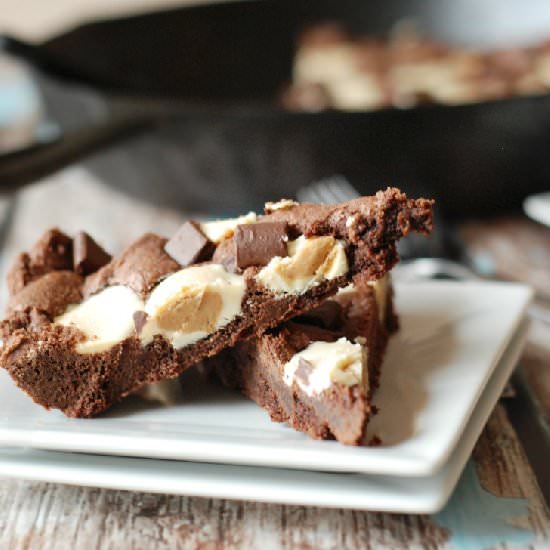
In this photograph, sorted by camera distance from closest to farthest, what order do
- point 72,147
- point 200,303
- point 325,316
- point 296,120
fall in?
point 200,303
point 325,316
point 296,120
point 72,147

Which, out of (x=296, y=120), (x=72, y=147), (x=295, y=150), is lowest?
(x=72, y=147)

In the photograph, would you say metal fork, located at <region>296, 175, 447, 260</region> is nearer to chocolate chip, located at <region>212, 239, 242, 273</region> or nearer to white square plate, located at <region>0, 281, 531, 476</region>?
white square plate, located at <region>0, 281, 531, 476</region>

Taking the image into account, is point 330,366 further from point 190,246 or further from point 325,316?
point 190,246

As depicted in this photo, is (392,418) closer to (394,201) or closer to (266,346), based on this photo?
(266,346)

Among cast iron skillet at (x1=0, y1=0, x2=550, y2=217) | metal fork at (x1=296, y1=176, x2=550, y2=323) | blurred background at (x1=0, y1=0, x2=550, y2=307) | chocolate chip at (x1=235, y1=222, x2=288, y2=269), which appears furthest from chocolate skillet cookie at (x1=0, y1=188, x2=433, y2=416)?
cast iron skillet at (x1=0, y1=0, x2=550, y2=217)

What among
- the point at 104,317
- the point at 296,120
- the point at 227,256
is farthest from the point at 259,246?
the point at 296,120

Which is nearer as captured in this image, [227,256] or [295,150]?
[227,256]
